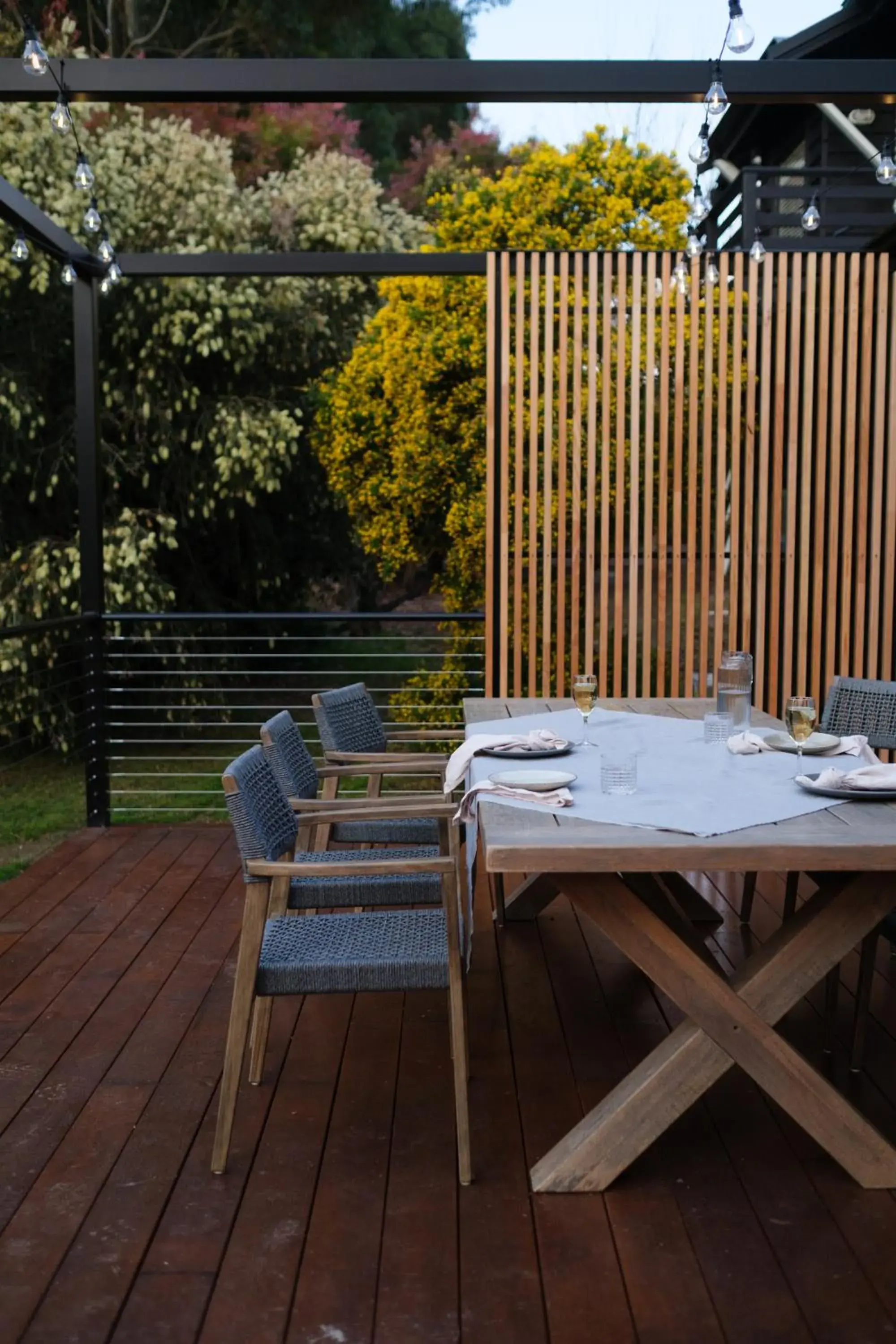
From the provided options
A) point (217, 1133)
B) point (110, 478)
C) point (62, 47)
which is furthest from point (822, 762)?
point (62, 47)

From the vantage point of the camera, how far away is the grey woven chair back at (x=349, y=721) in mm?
4078

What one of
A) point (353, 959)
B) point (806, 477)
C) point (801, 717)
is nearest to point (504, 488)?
point (806, 477)

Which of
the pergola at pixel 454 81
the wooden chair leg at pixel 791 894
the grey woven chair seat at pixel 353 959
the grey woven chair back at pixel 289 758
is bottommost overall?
the wooden chair leg at pixel 791 894

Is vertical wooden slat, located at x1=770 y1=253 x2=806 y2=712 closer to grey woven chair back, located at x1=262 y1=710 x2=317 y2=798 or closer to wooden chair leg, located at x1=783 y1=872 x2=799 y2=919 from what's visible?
wooden chair leg, located at x1=783 y1=872 x2=799 y2=919

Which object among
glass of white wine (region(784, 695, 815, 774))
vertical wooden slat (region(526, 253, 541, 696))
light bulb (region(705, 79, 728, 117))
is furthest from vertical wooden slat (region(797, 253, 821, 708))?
glass of white wine (region(784, 695, 815, 774))

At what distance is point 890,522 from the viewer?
19.4ft

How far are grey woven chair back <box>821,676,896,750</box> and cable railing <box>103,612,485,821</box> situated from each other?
220 cm

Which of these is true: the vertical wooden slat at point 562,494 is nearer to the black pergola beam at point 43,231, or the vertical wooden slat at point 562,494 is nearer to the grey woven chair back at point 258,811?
the black pergola beam at point 43,231

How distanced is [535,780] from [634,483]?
3239 millimetres

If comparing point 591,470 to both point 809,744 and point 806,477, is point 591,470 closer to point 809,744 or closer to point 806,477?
point 806,477

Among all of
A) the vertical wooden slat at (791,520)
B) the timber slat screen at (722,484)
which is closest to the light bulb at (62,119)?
the timber slat screen at (722,484)

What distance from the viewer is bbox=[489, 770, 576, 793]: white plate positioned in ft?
9.33

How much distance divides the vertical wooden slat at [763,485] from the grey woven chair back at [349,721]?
6.88 feet

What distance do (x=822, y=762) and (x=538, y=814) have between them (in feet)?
2.86
